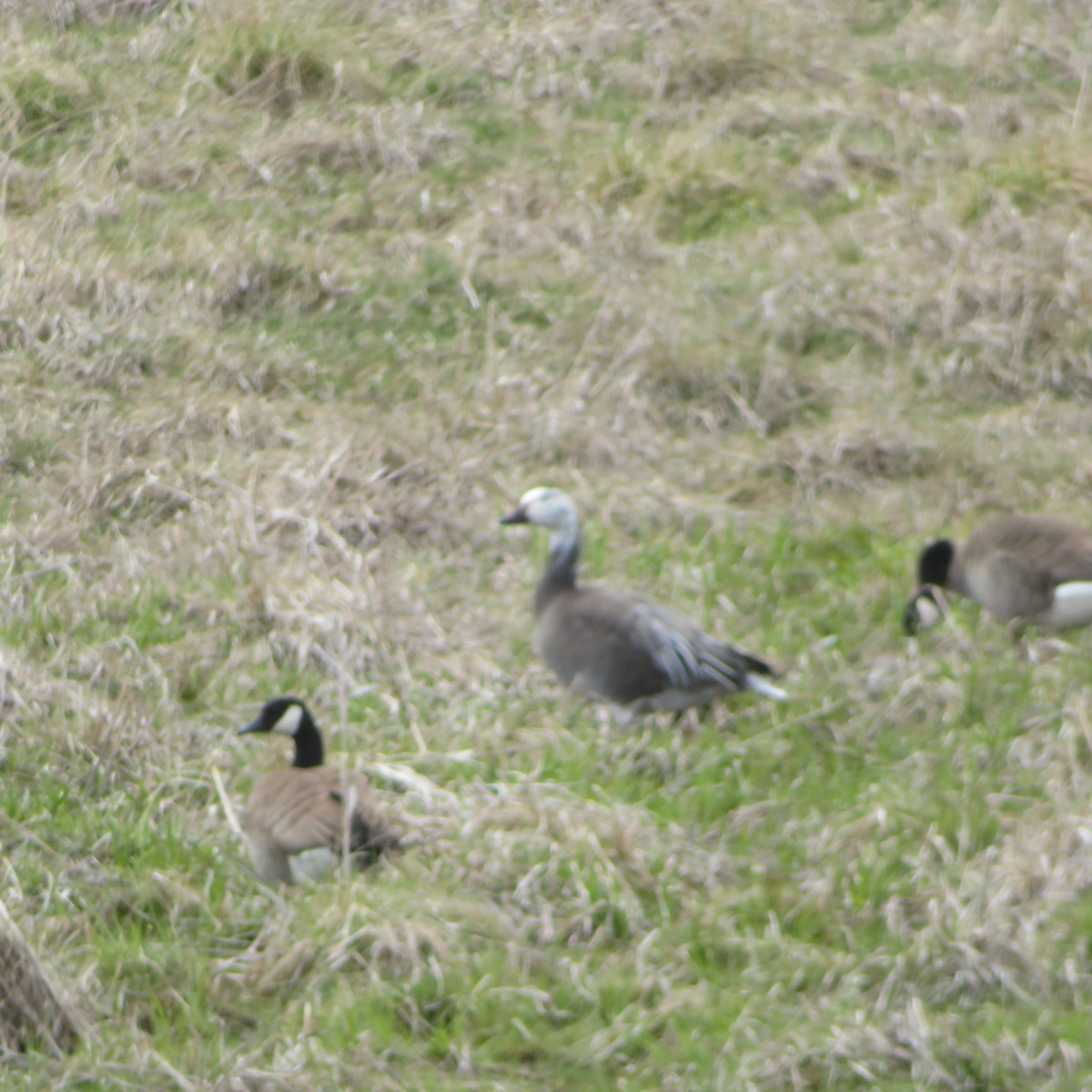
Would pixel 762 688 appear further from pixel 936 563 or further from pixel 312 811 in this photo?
pixel 312 811

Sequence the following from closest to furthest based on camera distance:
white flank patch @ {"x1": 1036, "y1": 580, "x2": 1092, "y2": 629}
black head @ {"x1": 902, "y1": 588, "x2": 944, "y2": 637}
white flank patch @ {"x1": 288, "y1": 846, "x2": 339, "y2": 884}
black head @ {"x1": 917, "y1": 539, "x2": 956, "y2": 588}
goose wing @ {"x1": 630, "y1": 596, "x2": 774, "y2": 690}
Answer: white flank patch @ {"x1": 288, "y1": 846, "x2": 339, "y2": 884}, goose wing @ {"x1": 630, "y1": 596, "x2": 774, "y2": 690}, white flank patch @ {"x1": 1036, "y1": 580, "x2": 1092, "y2": 629}, black head @ {"x1": 902, "y1": 588, "x2": 944, "y2": 637}, black head @ {"x1": 917, "y1": 539, "x2": 956, "y2": 588}

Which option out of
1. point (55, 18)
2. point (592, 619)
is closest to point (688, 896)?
point (592, 619)

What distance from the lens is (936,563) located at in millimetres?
6758

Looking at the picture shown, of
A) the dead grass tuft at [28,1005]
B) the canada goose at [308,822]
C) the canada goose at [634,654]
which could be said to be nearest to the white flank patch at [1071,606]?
the canada goose at [634,654]

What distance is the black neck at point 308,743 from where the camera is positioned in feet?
19.0

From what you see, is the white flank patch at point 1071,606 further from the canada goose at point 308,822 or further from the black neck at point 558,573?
the canada goose at point 308,822

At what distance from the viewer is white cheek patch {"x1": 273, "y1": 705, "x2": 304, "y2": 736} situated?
5.81 meters

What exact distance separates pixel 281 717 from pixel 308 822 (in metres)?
0.58

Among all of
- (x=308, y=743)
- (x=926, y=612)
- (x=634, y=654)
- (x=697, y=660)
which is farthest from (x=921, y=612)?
(x=308, y=743)

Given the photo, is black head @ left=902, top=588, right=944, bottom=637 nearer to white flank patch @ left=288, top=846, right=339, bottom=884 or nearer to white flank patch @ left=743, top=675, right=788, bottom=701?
white flank patch @ left=743, top=675, right=788, bottom=701

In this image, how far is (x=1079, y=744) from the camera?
19.0 feet

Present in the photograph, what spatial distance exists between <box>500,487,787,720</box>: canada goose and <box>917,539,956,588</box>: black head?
83 centimetres

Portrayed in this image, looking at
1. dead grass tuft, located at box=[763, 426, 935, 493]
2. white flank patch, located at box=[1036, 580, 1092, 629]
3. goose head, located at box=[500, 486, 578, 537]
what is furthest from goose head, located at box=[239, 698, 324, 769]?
dead grass tuft, located at box=[763, 426, 935, 493]

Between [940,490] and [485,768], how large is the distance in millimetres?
2658
